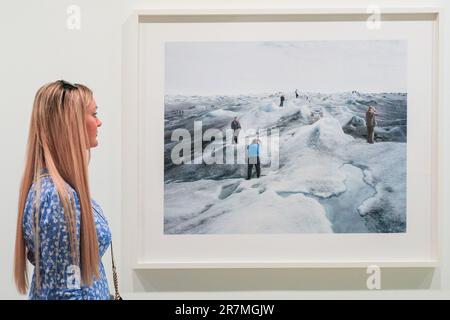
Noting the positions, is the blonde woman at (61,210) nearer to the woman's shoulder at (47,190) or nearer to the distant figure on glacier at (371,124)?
the woman's shoulder at (47,190)

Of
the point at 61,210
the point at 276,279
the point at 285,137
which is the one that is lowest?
the point at 276,279

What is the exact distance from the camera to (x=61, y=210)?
0.72 meters

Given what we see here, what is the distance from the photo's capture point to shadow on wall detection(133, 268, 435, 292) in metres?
0.85

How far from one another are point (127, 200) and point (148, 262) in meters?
0.10

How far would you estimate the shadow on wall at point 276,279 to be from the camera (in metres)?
0.85

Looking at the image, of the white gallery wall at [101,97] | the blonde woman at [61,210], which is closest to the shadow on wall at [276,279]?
the white gallery wall at [101,97]

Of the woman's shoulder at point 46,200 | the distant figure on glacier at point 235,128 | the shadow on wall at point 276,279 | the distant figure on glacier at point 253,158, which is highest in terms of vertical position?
the distant figure on glacier at point 235,128

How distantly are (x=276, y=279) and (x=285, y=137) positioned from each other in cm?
22

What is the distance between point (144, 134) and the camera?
0.83 meters

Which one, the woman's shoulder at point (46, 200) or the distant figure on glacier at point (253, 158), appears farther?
the distant figure on glacier at point (253, 158)

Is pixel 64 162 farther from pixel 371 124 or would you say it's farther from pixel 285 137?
pixel 371 124

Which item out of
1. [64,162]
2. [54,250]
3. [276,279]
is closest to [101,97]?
[64,162]

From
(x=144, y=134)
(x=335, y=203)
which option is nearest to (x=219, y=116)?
(x=144, y=134)
